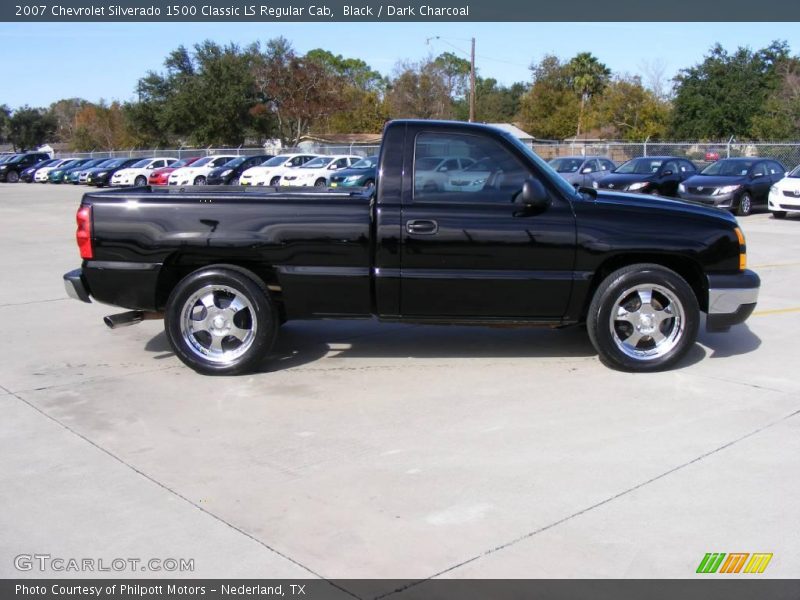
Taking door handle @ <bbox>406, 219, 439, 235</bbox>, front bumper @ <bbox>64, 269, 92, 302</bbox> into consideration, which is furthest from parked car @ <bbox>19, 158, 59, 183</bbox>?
door handle @ <bbox>406, 219, 439, 235</bbox>

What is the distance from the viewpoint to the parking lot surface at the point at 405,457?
12.5 ft

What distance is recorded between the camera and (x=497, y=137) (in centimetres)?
638

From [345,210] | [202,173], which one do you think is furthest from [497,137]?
[202,173]

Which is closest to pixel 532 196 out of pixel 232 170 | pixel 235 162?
pixel 232 170

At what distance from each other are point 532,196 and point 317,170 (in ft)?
88.3

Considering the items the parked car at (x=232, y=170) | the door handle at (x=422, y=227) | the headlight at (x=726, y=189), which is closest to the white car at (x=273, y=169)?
the parked car at (x=232, y=170)

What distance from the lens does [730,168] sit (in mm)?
22375

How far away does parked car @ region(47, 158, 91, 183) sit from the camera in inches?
1837

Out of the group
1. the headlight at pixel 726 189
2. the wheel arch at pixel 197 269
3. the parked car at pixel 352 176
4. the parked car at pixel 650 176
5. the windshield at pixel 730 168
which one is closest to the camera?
the wheel arch at pixel 197 269

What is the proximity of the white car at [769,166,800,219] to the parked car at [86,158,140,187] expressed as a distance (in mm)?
30034

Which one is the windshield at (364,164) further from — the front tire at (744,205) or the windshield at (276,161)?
the front tire at (744,205)

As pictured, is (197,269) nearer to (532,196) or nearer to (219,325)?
(219,325)

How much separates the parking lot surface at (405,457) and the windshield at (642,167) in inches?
656
